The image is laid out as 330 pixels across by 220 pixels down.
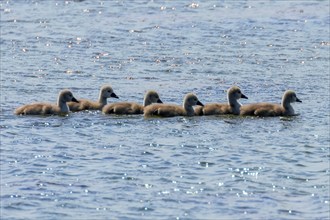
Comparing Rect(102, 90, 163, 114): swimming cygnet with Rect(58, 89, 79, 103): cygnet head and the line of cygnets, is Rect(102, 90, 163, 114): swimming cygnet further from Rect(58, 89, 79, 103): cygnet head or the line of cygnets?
Rect(58, 89, 79, 103): cygnet head

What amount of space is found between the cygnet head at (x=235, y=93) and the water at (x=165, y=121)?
0.39 meters

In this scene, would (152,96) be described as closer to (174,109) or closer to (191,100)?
(174,109)

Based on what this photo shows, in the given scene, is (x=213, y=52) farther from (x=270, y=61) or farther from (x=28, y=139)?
(x=28, y=139)

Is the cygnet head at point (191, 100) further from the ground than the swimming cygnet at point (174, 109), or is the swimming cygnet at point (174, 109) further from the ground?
the cygnet head at point (191, 100)

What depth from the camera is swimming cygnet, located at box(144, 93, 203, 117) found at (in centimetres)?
1648

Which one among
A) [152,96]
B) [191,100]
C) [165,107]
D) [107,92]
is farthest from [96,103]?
[191,100]

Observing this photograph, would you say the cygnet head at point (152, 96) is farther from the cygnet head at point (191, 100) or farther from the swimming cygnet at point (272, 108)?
the swimming cygnet at point (272, 108)

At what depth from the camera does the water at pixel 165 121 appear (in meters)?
12.5

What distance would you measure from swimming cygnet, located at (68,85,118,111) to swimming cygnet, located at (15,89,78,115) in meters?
0.11

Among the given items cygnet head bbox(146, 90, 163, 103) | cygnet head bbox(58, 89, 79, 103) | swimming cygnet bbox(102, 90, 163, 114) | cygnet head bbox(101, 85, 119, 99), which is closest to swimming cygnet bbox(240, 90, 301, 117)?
cygnet head bbox(146, 90, 163, 103)

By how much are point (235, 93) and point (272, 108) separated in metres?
0.60

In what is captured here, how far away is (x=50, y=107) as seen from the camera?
Answer: 54.2 feet

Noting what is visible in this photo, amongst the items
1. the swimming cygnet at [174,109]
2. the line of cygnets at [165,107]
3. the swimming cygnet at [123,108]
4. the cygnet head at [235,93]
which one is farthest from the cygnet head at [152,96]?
the cygnet head at [235,93]

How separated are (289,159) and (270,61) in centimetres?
662
